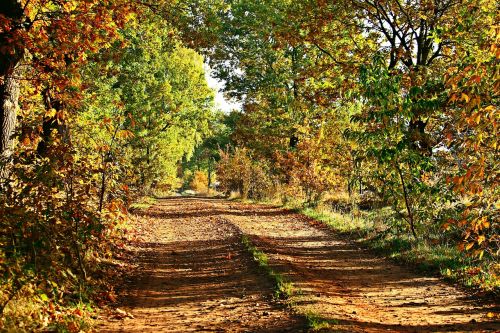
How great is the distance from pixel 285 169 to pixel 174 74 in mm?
10674

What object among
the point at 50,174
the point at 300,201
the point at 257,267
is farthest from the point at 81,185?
the point at 300,201

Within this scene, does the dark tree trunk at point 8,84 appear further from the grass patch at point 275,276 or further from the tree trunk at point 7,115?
the grass patch at point 275,276

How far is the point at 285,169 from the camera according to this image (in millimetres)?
22703

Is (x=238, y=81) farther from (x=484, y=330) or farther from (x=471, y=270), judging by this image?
(x=484, y=330)

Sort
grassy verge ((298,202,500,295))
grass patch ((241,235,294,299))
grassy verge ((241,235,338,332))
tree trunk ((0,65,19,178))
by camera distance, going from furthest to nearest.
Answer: grassy verge ((298,202,500,295))
tree trunk ((0,65,19,178))
grass patch ((241,235,294,299))
grassy verge ((241,235,338,332))

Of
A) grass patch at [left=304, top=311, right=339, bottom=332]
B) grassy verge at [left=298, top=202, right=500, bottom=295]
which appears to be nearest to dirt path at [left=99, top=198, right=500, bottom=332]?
grass patch at [left=304, top=311, right=339, bottom=332]

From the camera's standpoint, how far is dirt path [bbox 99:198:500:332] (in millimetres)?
5793

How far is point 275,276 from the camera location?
7699 mm

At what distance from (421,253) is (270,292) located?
4541mm

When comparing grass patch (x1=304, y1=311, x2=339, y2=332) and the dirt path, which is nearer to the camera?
grass patch (x1=304, y1=311, x2=339, y2=332)

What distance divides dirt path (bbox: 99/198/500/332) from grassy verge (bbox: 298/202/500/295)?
1.23ft

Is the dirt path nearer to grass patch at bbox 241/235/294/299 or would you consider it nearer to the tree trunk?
grass patch at bbox 241/235/294/299

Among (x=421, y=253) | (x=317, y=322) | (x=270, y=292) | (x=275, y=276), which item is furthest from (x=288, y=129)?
(x=317, y=322)

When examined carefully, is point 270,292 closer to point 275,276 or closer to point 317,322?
point 275,276
